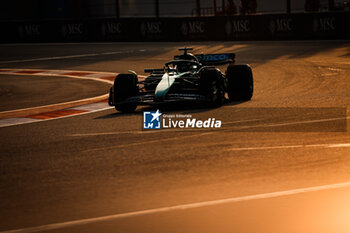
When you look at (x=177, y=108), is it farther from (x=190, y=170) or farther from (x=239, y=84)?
(x=190, y=170)

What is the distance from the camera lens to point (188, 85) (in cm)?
1152

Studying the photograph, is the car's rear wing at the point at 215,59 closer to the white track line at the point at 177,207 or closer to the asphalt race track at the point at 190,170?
the asphalt race track at the point at 190,170

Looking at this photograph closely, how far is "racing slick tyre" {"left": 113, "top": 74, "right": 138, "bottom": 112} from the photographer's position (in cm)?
1106

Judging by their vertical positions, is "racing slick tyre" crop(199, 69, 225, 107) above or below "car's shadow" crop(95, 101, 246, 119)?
above

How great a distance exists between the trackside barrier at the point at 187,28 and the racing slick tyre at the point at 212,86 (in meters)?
15.3

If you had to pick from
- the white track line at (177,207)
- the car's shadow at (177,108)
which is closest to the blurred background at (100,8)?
the car's shadow at (177,108)

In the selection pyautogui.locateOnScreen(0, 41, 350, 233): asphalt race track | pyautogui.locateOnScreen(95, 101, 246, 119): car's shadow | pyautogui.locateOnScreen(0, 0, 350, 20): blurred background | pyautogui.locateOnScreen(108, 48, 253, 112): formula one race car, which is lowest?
pyautogui.locateOnScreen(95, 101, 246, 119): car's shadow

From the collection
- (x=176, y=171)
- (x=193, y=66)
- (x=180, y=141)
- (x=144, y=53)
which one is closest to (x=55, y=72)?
(x=144, y=53)

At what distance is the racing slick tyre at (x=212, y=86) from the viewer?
35.1 ft

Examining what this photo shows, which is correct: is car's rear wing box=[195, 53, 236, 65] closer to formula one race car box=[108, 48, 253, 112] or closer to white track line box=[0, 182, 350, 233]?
formula one race car box=[108, 48, 253, 112]

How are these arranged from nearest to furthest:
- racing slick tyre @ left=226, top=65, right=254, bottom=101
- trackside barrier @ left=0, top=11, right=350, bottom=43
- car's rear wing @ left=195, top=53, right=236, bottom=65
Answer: racing slick tyre @ left=226, top=65, right=254, bottom=101
car's rear wing @ left=195, top=53, right=236, bottom=65
trackside barrier @ left=0, top=11, right=350, bottom=43

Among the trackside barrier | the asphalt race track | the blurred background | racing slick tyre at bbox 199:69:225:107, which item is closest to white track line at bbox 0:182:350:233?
the asphalt race track

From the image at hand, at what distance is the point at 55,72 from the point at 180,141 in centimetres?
1277

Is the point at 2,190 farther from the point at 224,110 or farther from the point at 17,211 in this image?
the point at 224,110
